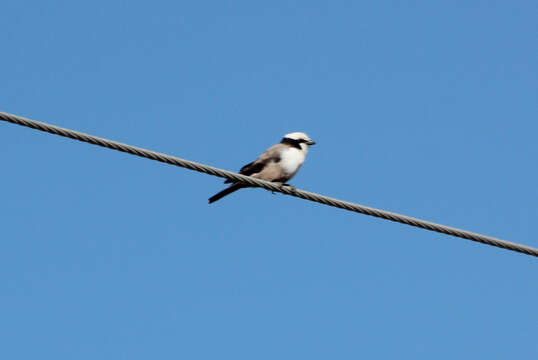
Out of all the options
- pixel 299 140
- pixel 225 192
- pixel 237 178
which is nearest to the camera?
pixel 237 178

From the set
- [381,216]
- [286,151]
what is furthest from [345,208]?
[286,151]

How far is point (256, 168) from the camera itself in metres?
10.3

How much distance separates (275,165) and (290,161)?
17 centimetres

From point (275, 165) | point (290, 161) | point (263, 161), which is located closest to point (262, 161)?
point (263, 161)

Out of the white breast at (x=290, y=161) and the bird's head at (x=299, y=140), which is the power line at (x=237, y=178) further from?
the bird's head at (x=299, y=140)

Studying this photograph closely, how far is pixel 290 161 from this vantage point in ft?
33.3

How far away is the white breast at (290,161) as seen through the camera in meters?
10.1

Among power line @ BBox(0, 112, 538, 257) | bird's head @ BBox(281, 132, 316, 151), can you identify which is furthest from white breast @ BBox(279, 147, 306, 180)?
power line @ BBox(0, 112, 538, 257)

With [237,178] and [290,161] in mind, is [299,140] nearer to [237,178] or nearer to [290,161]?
[290,161]

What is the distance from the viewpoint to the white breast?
10.1 meters

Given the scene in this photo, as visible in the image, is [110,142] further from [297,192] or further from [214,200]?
[214,200]

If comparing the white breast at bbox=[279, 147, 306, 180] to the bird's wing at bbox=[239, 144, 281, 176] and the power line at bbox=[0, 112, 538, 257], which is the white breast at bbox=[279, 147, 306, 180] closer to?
the bird's wing at bbox=[239, 144, 281, 176]

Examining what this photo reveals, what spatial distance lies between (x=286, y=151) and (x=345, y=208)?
3.66 m

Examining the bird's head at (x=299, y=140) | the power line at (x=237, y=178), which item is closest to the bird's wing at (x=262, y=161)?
the bird's head at (x=299, y=140)
